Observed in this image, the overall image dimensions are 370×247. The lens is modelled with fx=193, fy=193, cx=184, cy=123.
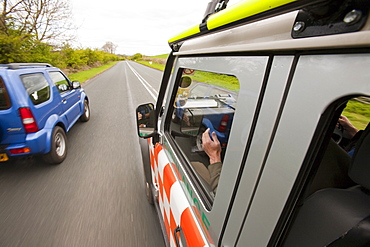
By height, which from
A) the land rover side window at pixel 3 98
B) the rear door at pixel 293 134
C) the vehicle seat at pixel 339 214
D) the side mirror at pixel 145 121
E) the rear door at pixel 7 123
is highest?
the rear door at pixel 293 134

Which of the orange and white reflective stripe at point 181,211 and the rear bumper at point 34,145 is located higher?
the orange and white reflective stripe at point 181,211

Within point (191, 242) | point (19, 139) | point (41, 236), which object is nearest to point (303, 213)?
point (191, 242)

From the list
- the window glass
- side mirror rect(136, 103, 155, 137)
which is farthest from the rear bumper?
side mirror rect(136, 103, 155, 137)

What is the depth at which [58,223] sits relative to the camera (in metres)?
2.23

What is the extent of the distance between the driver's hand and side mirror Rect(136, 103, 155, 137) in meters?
0.66

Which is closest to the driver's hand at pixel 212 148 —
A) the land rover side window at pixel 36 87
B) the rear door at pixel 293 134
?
the rear door at pixel 293 134

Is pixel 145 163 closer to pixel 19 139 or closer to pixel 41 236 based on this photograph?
pixel 41 236

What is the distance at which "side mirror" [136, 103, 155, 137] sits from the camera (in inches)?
73.2

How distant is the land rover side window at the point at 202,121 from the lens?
124cm

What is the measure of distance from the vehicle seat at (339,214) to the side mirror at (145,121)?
1.39m

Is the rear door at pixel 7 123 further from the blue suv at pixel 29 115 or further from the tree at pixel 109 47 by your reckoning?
the tree at pixel 109 47

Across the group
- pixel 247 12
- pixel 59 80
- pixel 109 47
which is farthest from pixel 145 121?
pixel 109 47

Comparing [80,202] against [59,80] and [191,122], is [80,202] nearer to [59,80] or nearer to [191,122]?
[191,122]

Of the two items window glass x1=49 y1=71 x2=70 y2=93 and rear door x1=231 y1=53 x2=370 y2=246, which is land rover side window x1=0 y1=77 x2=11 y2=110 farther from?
rear door x1=231 y1=53 x2=370 y2=246
